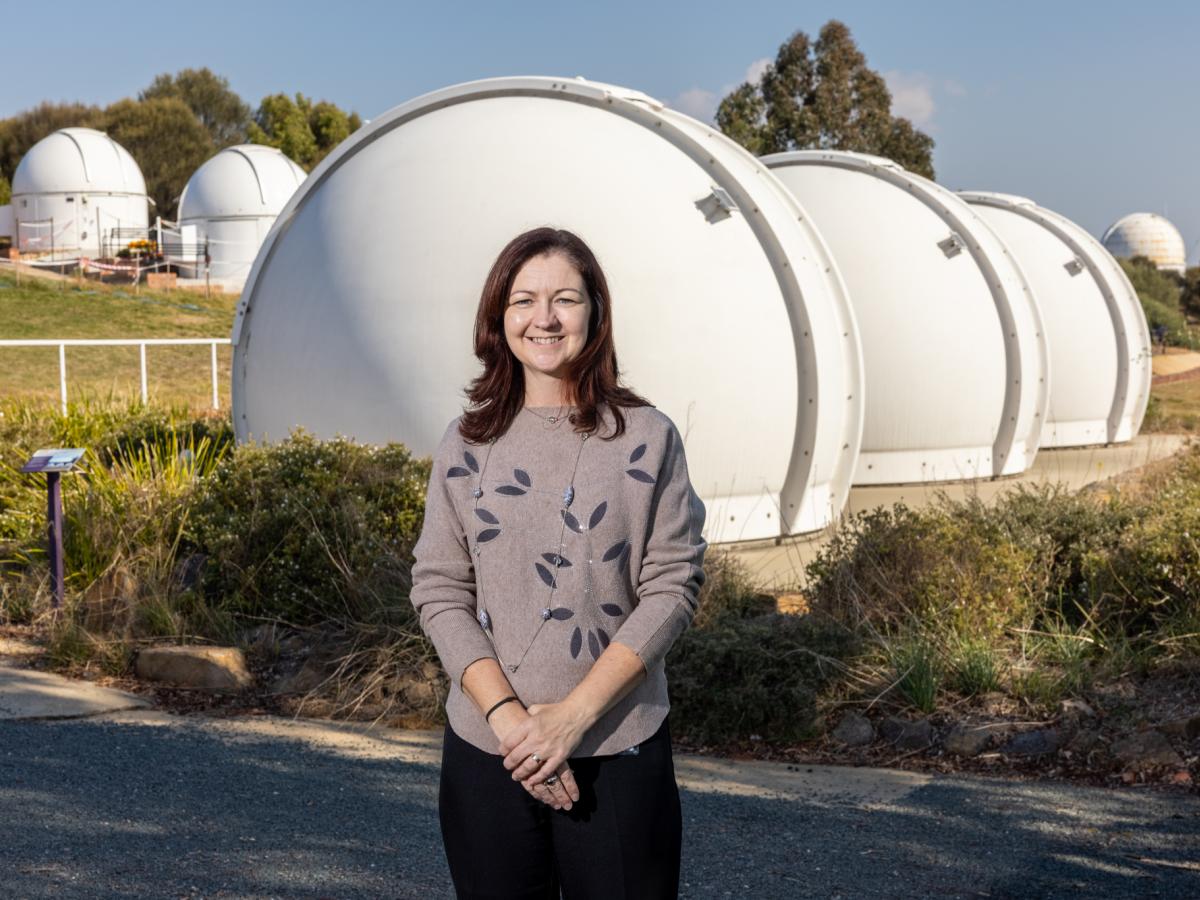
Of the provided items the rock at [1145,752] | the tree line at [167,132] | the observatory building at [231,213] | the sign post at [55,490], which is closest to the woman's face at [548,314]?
the rock at [1145,752]

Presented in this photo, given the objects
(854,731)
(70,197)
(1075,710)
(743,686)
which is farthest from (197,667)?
(70,197)

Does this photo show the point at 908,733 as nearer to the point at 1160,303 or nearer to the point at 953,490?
the point at 953,490

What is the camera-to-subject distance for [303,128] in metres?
64.5

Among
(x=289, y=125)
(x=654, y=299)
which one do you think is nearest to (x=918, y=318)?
(x=654, y=299)

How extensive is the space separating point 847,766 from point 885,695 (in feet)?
1.89

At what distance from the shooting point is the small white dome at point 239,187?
41219 mm

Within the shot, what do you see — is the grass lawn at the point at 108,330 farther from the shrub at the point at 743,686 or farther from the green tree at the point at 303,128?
the green tree at the point at 303,128

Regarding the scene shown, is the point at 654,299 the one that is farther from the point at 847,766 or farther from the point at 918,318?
the point at 918,318

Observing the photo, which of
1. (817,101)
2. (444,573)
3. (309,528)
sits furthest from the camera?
(817,101)

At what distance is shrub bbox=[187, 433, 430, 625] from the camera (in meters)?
7.26

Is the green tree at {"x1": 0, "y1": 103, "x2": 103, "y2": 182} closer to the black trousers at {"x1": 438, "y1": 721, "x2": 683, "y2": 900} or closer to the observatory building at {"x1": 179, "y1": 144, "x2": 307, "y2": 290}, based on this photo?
the observatory building at {"x1": 179, "y1": 144, "x2": 307, "y2": 290}

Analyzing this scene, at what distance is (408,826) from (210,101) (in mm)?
79364

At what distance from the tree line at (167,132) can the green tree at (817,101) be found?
28.2 m

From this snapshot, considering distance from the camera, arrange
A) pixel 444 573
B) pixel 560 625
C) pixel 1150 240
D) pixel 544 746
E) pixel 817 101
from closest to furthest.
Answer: pixel 544 746, pixel 560 625, pixel 444 573, pixel 817 101, pixel 1150 240
